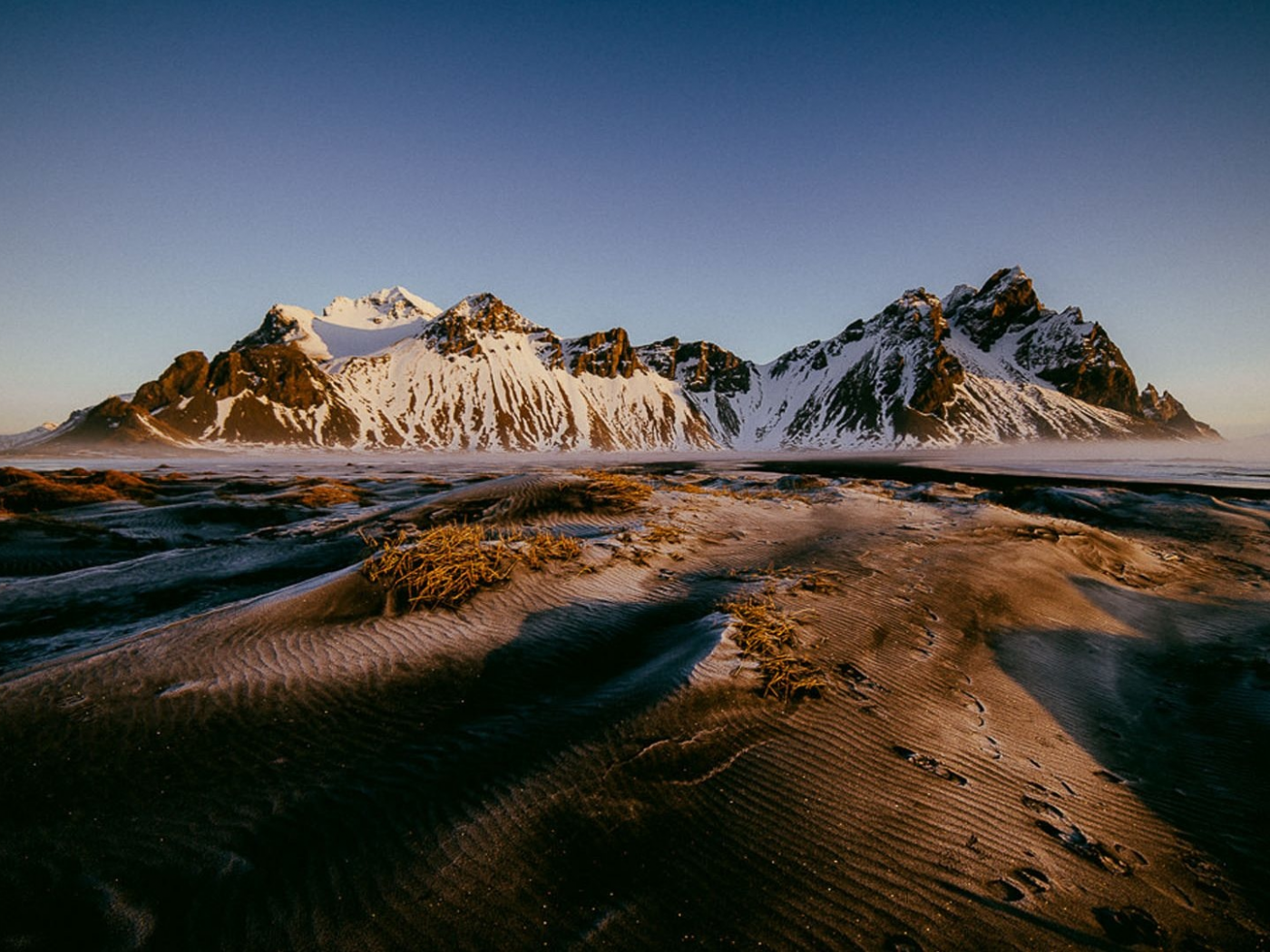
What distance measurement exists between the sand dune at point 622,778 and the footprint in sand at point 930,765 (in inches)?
1.4

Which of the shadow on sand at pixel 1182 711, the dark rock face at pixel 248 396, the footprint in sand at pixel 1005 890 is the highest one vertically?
the dark rock face at pixel 248 396

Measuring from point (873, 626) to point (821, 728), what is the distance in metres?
2.07

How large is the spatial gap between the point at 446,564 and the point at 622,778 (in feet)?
10.3

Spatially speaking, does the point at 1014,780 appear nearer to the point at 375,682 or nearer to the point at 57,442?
the point at 375,682

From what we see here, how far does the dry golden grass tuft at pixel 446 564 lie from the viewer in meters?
4.73

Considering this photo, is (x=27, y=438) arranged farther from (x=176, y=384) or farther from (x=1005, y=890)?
(x=1005, y=890)

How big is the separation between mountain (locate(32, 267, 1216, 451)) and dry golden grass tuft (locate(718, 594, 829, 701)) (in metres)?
135

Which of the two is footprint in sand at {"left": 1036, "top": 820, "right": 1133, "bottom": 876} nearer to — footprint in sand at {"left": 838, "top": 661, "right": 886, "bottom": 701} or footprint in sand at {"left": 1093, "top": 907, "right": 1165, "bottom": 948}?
footprint in sand at {"left": 1093, "top": 907, "right": 1165, "bottom": 948}

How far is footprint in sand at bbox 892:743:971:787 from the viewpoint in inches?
112

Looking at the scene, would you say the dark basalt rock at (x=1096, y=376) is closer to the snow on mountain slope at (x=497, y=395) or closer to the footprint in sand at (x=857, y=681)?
the snow on mountain slope at (x=497, y=395)

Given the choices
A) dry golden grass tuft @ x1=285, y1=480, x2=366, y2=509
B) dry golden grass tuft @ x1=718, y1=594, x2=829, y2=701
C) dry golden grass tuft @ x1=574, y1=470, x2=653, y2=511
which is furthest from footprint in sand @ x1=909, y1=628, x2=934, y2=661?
dry golden grass tuft @ x1=285, y1=480, x2=366, y2=509

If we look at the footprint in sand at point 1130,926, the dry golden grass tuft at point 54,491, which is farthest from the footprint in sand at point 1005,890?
the dry golden grass tuft at point 54,491

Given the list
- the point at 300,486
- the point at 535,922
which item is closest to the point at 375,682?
the point at 535,922

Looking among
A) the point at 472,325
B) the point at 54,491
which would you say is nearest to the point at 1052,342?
the point at 472,325
